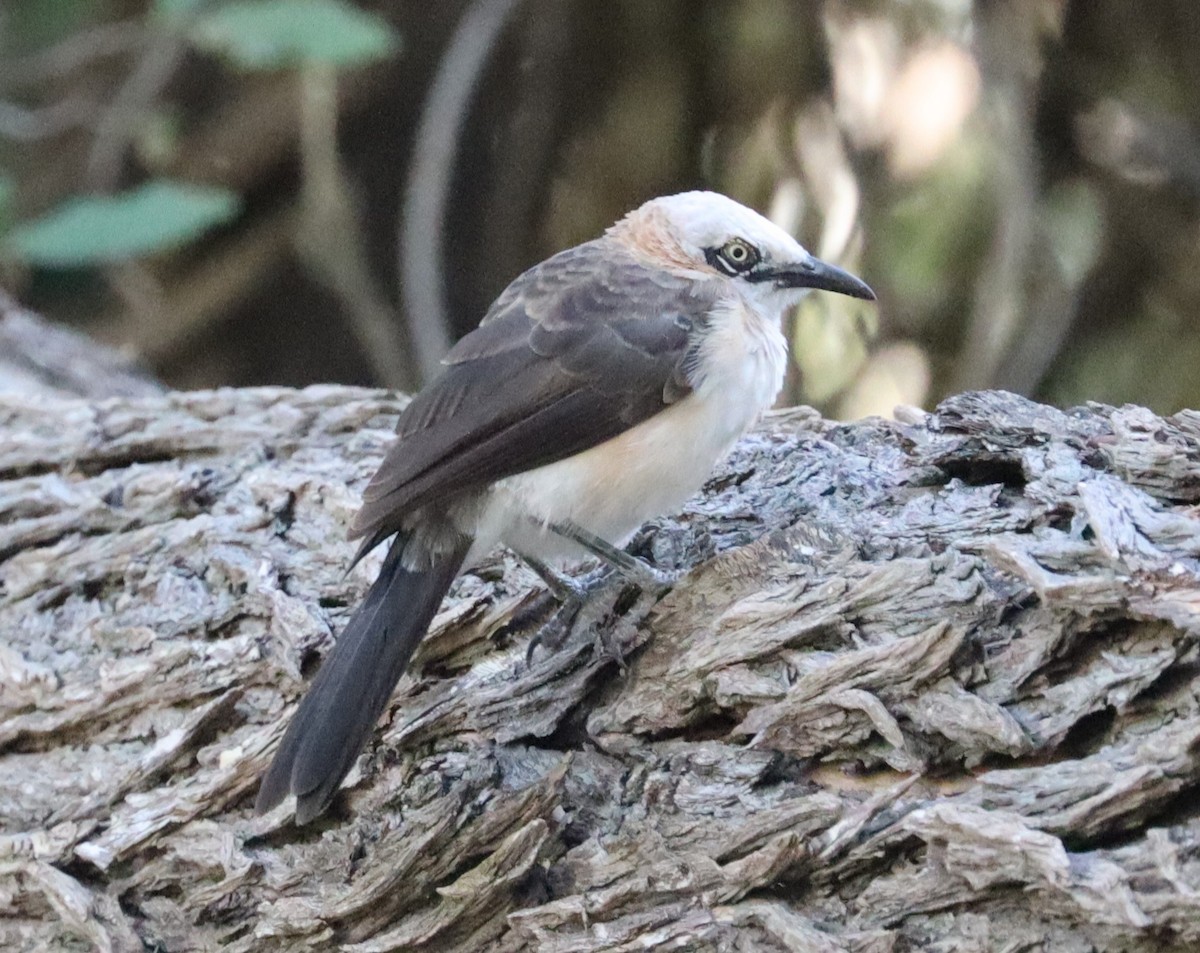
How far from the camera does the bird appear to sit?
7.97 feet

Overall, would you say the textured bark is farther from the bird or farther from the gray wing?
the gray wing

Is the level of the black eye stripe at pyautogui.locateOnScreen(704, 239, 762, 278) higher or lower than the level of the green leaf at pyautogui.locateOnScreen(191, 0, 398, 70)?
lower

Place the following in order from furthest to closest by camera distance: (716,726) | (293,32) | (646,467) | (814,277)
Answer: (293,32)
(814,277)
(646,467)
(716,726)

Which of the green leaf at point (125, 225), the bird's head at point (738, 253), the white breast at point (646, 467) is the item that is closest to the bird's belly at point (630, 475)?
the white breast at point (646, 467)

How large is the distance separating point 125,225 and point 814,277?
3529 millimetres

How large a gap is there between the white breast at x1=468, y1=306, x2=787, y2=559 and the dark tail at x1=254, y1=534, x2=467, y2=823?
0.23m

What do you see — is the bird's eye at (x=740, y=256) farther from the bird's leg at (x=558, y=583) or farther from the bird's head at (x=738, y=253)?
the bird's leg at (x=558, y=583)

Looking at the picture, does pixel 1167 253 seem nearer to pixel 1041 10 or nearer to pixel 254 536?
pixel 1041 10

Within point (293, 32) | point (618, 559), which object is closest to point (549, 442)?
point (618, 559)

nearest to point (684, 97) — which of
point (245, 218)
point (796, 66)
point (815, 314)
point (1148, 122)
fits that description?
point (796, 66)

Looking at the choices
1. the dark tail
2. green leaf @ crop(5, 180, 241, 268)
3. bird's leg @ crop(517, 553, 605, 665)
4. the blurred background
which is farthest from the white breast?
green leaf @ crop(5, 180, 241, 268)

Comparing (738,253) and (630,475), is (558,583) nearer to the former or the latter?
(630,475)

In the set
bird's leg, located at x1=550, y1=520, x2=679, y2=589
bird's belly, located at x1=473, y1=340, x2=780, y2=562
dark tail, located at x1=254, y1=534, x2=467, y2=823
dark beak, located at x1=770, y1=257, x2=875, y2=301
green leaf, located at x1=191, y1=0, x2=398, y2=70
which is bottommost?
dark tail, located at x1=254, y1=534, x2=467, y2=823

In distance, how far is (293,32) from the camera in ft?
16.5
